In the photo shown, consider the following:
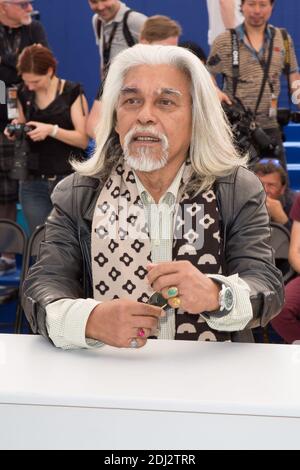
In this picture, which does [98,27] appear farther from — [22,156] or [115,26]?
[22,156]

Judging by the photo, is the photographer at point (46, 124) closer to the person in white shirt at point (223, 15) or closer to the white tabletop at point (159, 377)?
the person in white shirt at point (223, 15)

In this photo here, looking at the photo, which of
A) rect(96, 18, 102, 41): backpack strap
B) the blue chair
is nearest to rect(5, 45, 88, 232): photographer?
the blue chair

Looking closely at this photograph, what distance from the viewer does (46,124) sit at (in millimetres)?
4402

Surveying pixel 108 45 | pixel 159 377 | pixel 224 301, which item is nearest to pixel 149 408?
pixel 159 377

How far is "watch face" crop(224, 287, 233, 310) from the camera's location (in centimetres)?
157

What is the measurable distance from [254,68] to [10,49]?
4.95 ft

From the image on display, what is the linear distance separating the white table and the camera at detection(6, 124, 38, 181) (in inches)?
127

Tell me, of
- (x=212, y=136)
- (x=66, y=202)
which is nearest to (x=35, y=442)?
(x=66, y=202)

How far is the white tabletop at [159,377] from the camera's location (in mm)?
1160

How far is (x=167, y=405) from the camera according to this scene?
115cm

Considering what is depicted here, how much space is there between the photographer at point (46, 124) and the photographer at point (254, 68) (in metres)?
0.83

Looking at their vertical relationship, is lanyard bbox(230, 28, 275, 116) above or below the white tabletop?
above

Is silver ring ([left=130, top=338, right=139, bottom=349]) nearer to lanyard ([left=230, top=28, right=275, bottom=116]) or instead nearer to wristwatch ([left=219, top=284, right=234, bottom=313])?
wristwatch ([left=219, top=284, right=234, bottom=313])
